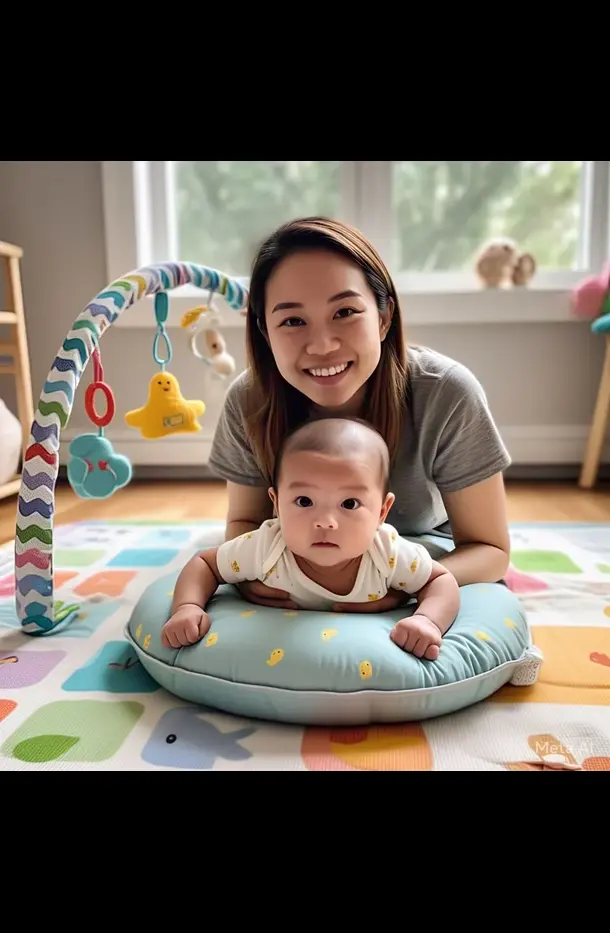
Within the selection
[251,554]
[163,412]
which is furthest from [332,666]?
[163,412]

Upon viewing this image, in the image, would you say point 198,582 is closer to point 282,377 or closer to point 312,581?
point 312,581

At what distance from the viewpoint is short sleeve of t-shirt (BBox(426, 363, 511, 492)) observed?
1.13 metres

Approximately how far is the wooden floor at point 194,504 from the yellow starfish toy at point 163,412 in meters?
0.58

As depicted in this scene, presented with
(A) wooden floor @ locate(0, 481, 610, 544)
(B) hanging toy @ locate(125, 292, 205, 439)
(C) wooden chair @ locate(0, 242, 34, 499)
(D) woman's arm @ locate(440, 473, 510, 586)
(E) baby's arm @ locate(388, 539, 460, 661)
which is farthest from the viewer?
(C) wooden chair @ locate(0, 242, 34, 499)

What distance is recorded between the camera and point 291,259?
1.03 meters

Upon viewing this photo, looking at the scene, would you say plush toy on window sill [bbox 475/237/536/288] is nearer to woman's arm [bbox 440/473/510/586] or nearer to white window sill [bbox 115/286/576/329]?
white window sill [bbox 115/286/576/329]

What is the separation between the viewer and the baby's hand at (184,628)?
93 centimetres

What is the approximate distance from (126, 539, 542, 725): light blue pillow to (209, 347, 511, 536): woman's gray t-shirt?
0.26 m

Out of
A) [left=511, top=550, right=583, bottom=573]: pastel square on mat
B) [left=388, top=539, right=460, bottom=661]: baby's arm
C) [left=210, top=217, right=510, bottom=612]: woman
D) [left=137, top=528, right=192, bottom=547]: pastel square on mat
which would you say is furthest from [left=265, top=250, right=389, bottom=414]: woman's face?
[left=137, top=528, right=192, bottom=547]: pastel square on mat

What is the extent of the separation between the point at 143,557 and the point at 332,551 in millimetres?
805

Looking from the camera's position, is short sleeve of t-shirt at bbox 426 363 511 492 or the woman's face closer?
the woman's face

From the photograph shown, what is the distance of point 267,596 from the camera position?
103 cm

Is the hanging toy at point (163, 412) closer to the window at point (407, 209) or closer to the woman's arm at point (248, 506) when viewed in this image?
the woman's arm at point (248, 506)
